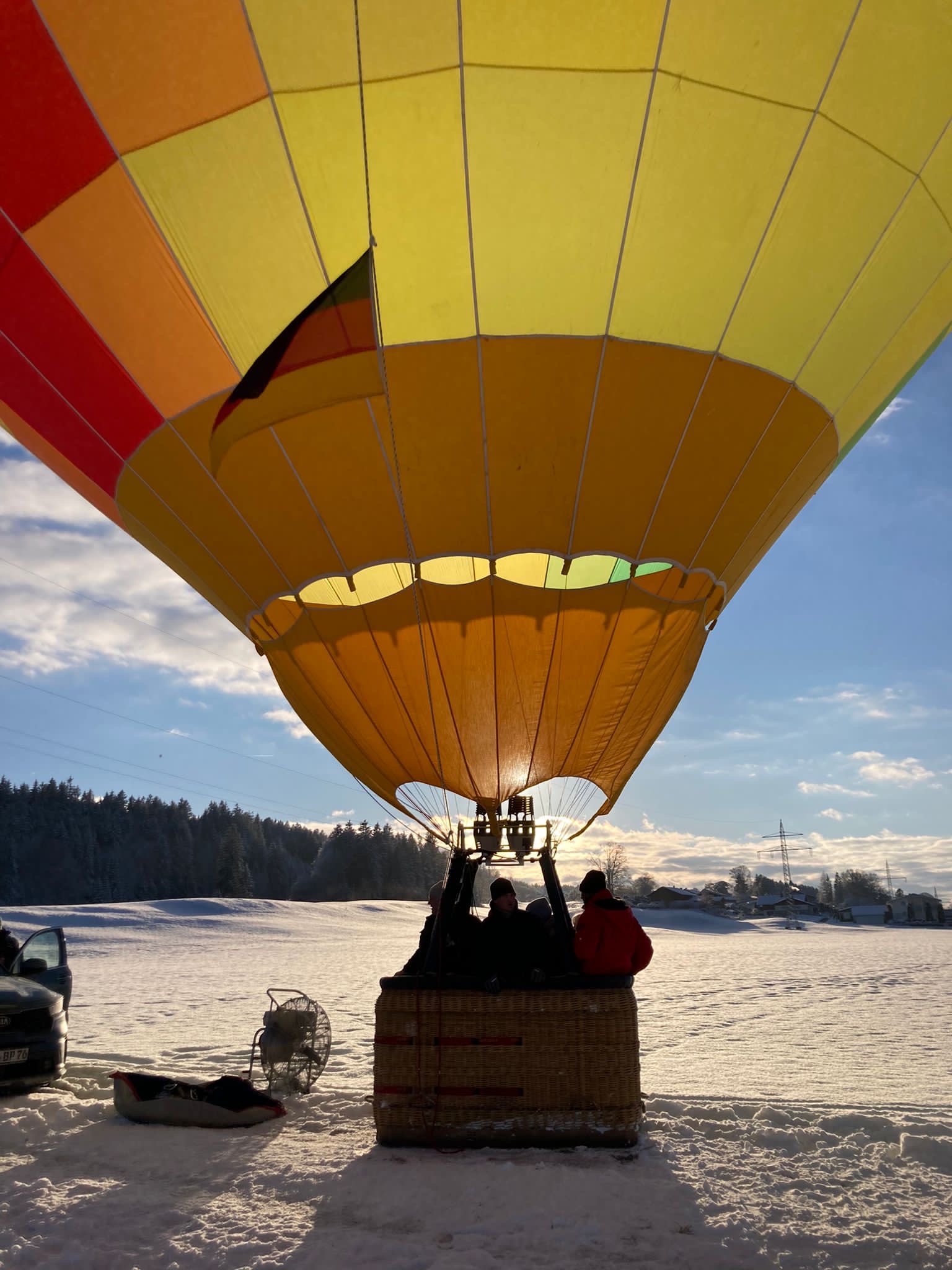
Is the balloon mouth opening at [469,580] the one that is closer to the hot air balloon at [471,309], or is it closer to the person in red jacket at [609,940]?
the hot air balloon at [471,309]

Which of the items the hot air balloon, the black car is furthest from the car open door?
the hot air balloon

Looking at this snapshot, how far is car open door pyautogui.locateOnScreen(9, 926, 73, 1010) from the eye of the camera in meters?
6.30

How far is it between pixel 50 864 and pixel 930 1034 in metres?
69.7

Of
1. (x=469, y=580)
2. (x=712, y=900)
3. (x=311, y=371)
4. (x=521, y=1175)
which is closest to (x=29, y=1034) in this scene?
(x=521, y=1175)

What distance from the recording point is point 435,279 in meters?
4.41

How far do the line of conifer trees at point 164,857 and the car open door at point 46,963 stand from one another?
191ft

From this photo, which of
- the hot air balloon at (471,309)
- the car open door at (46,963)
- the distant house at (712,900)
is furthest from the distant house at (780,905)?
the hot air balloon at (471,309)

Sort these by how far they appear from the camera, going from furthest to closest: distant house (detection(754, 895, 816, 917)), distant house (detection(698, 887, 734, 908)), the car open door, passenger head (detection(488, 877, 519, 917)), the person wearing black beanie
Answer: distant house (detection(754, 895, 816, 917)), distant house (detection(698, 887, 734, 908)), the car open door, passenger head (detection(488, 877, 519, 917)), the person wearing black beanie

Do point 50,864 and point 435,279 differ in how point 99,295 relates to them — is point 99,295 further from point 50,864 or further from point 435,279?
point 50,864

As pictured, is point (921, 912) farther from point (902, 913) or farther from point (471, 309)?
point (471, 309)

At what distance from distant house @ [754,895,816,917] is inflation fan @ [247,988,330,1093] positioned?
63614mm

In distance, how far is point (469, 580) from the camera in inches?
201

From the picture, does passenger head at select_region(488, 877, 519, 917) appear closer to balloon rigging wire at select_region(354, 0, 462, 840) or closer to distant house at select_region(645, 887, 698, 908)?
balloon rigging wire at select_region(354, 0, 462, 840)

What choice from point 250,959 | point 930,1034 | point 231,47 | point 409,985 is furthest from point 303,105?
point 250,959
